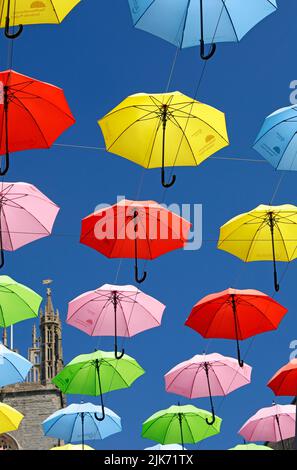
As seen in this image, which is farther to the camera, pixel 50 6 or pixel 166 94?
pixel 166 94

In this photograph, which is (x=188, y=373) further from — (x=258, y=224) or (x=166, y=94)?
(x=166, y=94)

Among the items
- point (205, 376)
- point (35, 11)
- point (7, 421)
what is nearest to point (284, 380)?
point (205, 376)

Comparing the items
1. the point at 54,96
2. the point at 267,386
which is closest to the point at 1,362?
the point at 267,386

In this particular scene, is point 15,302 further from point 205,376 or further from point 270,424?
point 270,424

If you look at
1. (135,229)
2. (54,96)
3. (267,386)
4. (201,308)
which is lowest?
(267,386)

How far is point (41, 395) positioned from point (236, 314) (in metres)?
38.1

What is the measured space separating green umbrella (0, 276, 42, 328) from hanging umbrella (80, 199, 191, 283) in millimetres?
1906

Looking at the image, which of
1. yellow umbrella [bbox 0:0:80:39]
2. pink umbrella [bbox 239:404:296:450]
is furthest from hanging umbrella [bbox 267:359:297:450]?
yellow umbrella [bbox 0:0:80:39]

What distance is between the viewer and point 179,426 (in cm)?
2192

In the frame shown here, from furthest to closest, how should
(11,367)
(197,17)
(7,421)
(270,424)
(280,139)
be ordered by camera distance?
(270,424)
(7,421)
(11,367)
(280,139)
(197,17)
